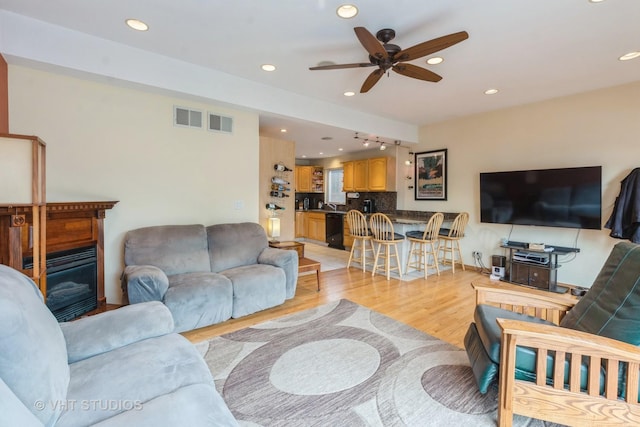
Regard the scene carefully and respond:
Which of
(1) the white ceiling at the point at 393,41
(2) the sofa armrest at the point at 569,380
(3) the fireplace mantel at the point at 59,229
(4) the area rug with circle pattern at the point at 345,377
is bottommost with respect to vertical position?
(4) the area rug with circle pattern at the point at 345,377

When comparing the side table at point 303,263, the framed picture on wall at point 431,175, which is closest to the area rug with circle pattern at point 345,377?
the side table at point 303,263

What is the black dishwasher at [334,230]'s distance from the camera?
273 inches

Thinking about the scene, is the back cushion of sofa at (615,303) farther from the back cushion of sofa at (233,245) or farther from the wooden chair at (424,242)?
the back cushion of sofa at (233,245)

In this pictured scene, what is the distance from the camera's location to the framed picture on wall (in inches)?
210

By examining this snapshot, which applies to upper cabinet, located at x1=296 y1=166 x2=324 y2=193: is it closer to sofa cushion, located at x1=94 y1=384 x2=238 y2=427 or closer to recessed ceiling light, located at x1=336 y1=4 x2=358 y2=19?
recessed ceiling light, located at x1=336 y1=4 x2=358 y2=19

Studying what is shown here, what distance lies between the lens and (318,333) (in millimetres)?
2605

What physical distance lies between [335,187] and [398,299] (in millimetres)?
5192

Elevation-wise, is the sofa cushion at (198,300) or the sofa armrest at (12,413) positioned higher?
the sofa armrest at (12,413)

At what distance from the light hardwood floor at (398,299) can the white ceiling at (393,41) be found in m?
2.45

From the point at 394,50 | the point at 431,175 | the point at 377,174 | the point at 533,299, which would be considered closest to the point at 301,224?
the point at 377,174

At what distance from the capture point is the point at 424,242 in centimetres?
443

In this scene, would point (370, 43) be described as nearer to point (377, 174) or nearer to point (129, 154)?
point (129, 154)

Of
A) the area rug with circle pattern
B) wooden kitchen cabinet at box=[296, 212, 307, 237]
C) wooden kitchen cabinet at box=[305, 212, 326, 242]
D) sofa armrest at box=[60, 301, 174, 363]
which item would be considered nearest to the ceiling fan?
sofa armrest at box=[60, 301, 174, 363]

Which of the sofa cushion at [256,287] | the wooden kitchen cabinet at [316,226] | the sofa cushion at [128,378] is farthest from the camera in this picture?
the wooden kitchen cabinet at [316,226]
